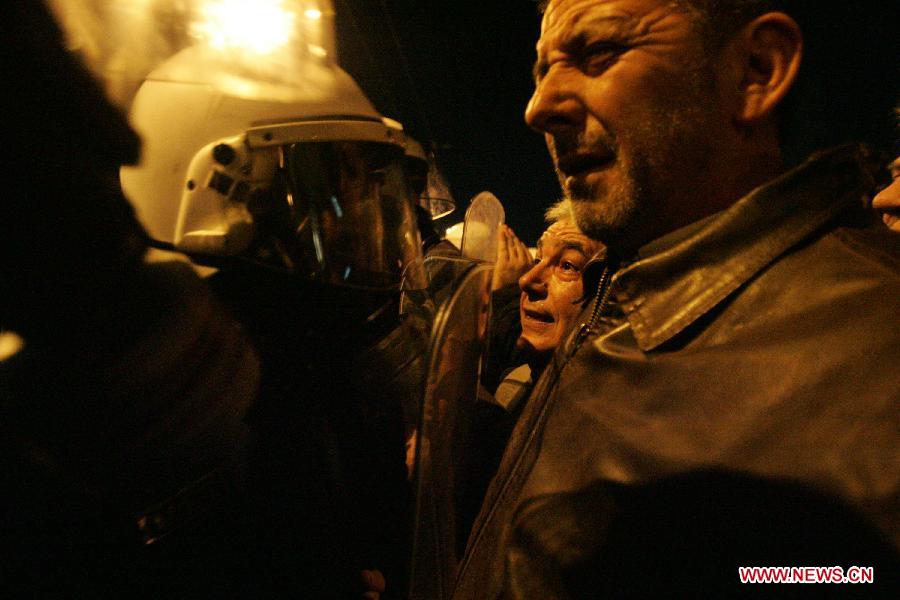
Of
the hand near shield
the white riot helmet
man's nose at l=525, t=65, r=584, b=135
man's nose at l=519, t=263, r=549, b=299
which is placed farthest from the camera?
the hand near shield

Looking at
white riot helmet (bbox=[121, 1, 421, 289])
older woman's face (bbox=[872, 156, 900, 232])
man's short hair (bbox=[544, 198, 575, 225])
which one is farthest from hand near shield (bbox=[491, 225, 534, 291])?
older woman's face (bbox=[872, 156, 900, 232])

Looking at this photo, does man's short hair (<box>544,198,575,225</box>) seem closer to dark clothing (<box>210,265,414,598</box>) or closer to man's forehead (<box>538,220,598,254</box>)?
man's forehead (<box>538,220,598,254</box>)

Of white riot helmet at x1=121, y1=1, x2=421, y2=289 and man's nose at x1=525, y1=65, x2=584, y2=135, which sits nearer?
white riot helmet at x1=121, y1=1, x2=421, y2=289

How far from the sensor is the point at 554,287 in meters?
2.49

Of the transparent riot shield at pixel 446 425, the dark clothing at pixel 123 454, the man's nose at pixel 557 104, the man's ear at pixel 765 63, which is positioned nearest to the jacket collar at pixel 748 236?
the man's ear at pixel 765 63

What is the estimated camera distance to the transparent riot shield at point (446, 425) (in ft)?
3.79

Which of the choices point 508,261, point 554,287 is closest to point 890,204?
point 554,287

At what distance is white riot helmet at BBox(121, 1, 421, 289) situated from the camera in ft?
3.35

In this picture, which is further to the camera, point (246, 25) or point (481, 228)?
point (481, 228)

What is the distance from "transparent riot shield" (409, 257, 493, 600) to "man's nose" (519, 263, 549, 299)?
998mm

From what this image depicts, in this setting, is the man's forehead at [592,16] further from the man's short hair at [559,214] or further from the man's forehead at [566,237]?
the man's short hair at [559,214]

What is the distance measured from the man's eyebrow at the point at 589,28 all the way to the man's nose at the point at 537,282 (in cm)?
151

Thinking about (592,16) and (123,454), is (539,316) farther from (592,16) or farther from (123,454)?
(123,454)

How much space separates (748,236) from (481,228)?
1.92m
